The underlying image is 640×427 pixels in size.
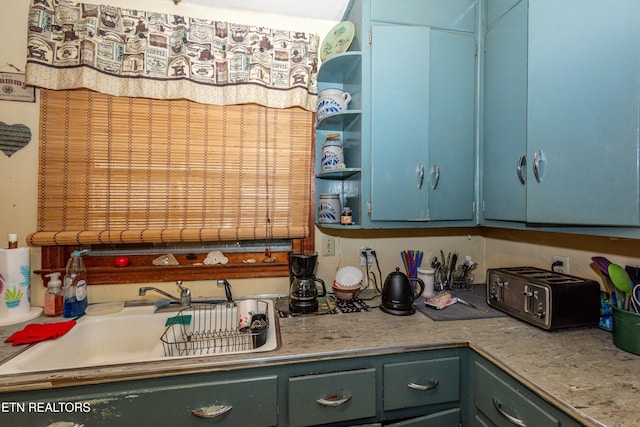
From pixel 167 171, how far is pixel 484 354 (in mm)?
1665

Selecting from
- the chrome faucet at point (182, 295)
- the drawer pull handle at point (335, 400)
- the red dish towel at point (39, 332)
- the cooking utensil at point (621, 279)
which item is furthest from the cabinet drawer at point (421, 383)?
the red dish towel at point (39, 332)

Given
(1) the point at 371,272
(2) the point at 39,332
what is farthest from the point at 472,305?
(2) the point at 39,332

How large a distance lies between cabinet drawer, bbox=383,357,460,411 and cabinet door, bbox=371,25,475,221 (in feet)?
2.14

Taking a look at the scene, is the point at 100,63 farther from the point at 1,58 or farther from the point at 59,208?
the point at 59,208

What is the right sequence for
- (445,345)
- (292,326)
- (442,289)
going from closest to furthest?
1. (445,345)
2. (292,326)
3. (442,289)

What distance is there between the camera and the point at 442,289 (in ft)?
Result: 5.82

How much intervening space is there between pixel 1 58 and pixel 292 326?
191 centimetres

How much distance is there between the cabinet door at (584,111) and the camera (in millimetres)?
881

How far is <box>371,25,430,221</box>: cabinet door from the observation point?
56.2 inches

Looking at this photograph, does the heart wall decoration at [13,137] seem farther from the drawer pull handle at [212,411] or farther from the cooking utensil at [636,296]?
the cooking utensil at [636,296]

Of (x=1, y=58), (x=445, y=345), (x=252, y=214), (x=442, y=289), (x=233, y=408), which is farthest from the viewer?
(x=442, y=289)

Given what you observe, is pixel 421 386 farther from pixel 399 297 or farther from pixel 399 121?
pixel 399 121

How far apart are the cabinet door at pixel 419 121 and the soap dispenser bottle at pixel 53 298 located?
154 cm

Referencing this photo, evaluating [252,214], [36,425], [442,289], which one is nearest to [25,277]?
[36,425]
